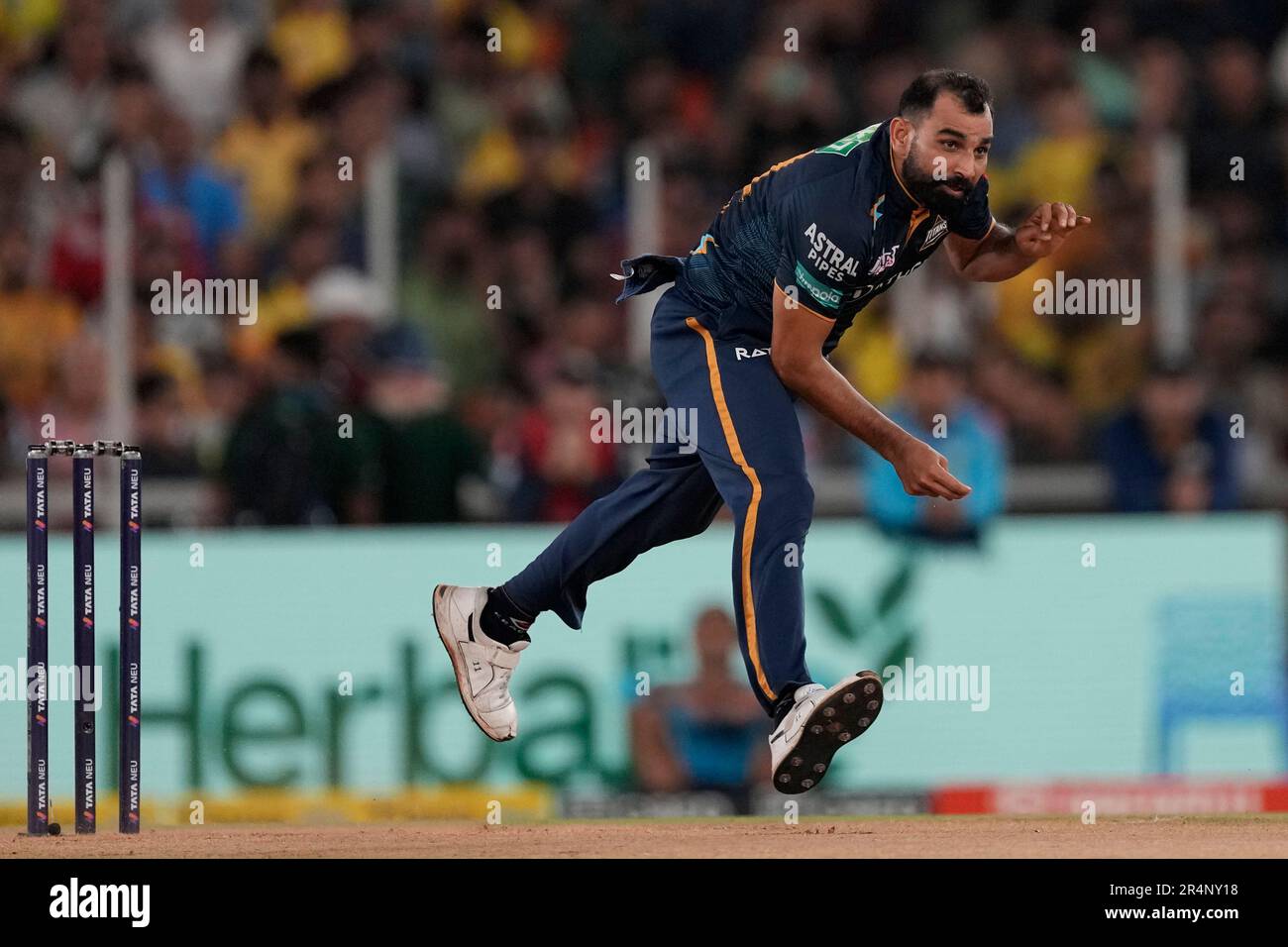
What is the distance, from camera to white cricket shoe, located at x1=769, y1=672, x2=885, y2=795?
723 centimetres

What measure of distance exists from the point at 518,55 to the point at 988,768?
615 cm

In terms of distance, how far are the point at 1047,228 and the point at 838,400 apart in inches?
40.0

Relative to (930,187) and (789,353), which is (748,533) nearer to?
(789,353)

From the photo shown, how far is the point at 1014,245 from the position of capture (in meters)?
8.03

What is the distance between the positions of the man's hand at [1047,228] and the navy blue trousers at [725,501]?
964 mm

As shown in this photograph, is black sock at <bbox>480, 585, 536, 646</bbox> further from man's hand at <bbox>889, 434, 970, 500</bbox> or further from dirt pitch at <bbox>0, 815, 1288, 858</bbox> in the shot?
man's hand at <bbox>889, 434, 970, 500</bbox>

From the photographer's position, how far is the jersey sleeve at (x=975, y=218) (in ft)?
25.9

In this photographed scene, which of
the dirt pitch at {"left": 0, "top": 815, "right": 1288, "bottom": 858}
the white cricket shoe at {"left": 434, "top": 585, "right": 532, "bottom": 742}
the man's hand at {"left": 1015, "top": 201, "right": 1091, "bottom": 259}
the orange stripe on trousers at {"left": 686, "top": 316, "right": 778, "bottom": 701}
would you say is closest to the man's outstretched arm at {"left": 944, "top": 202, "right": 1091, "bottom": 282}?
the man's hand at {"left": 1015, "top": 201, "right": 1091, "bottom": 259}

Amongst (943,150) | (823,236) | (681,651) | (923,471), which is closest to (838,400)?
(923,471)

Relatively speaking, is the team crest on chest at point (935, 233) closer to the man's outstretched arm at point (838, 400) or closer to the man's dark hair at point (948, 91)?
the man's dark hair at point (948, 91)

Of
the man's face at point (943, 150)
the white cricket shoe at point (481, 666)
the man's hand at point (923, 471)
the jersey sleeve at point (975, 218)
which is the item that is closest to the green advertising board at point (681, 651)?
the white cricket shoe at point (481, 666)

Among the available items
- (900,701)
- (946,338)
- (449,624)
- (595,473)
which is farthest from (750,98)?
(449,624)

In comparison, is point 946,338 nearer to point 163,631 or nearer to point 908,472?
point 163,631
